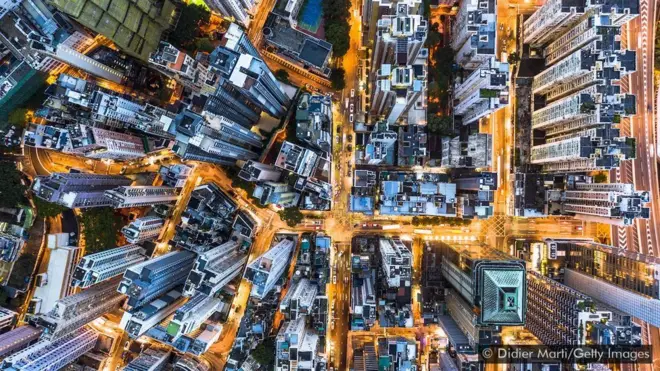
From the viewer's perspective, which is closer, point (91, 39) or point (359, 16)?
point (91, 39)

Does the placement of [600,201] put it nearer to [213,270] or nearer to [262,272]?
[262,272]

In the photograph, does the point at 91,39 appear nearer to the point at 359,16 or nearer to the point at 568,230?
the point at 359,16

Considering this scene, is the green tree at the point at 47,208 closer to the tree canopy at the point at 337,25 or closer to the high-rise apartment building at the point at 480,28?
the tree canopy at the point at 337,25

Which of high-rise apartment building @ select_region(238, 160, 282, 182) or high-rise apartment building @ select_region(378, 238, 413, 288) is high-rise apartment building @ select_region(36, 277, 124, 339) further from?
high-rise apartment building @ select_region(378, 238, 413, 288)

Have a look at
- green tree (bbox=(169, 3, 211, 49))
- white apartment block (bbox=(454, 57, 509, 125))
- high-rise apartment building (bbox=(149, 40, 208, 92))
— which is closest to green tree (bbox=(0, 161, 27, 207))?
high-rise apartment building (bbox=(149, 40, 208, 92))

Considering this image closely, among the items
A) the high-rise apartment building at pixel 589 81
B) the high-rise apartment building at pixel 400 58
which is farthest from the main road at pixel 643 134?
the high-rise apartment building at pixel 400 58

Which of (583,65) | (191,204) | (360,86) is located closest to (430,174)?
(360,86)
